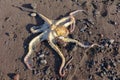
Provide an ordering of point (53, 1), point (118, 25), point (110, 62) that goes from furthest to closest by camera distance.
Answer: point (53, 1) → point (118, 25) → point (110, 62)

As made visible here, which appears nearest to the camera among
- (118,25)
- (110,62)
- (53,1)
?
(110,62)

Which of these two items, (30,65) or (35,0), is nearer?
(30,65)

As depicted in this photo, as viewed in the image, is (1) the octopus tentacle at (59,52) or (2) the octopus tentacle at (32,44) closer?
(1) the octopus tentacle at (59,52)

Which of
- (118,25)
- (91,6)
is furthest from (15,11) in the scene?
(118,25)

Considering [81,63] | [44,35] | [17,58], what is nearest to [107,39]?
[81,63]

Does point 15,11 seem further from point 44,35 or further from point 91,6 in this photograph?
point 91,6

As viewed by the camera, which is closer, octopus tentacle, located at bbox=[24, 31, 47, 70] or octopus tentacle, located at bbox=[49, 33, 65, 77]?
octopus tentacle, located at bbox=[49, 33, 65, 77]

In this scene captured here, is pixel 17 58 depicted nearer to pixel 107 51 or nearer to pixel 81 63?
pixel 81 63

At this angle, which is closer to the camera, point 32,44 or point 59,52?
point 59,52

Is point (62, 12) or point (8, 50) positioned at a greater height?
point (62, 12)
